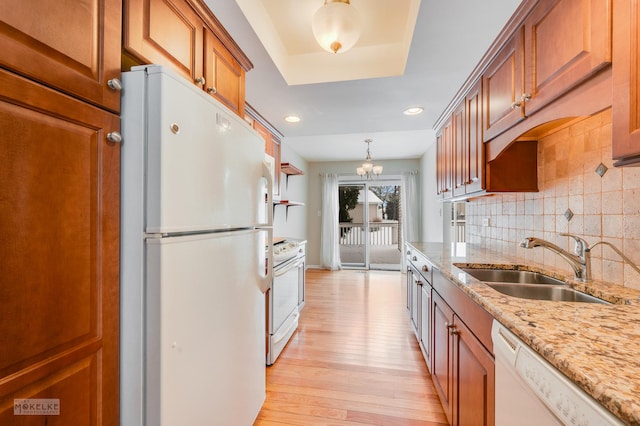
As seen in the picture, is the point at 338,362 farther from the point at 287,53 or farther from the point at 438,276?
the point at 287,53

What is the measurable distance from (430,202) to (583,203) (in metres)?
3.91

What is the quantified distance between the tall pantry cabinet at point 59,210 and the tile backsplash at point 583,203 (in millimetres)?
2027

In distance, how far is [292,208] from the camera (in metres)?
5.34

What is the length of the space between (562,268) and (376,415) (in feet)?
4.72

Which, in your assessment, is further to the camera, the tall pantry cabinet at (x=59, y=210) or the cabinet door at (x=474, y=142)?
the cabinet door at (x=474, y=142)

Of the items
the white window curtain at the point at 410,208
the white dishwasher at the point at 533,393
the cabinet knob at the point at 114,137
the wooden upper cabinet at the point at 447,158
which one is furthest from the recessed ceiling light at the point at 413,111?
the white window curtain at the point at 410,208

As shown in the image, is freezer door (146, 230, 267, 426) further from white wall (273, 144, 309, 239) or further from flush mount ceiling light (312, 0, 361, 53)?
white wall (273, 144, 309, 239)

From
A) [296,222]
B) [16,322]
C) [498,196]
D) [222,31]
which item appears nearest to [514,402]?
[16,322]

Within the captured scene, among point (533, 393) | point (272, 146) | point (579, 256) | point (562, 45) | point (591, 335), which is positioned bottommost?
point (533, 393)

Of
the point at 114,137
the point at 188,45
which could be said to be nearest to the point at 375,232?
the point at 188,45

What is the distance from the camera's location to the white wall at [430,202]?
15.6 ft

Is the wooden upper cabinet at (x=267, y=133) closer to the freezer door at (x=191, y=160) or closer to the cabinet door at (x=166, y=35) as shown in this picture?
the cabinet door at (x=166, y=35)

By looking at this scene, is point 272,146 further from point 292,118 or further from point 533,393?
point 533,393

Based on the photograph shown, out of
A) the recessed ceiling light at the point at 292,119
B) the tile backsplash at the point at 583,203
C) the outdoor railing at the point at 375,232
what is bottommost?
the outdoor railing at the point at 375,232
